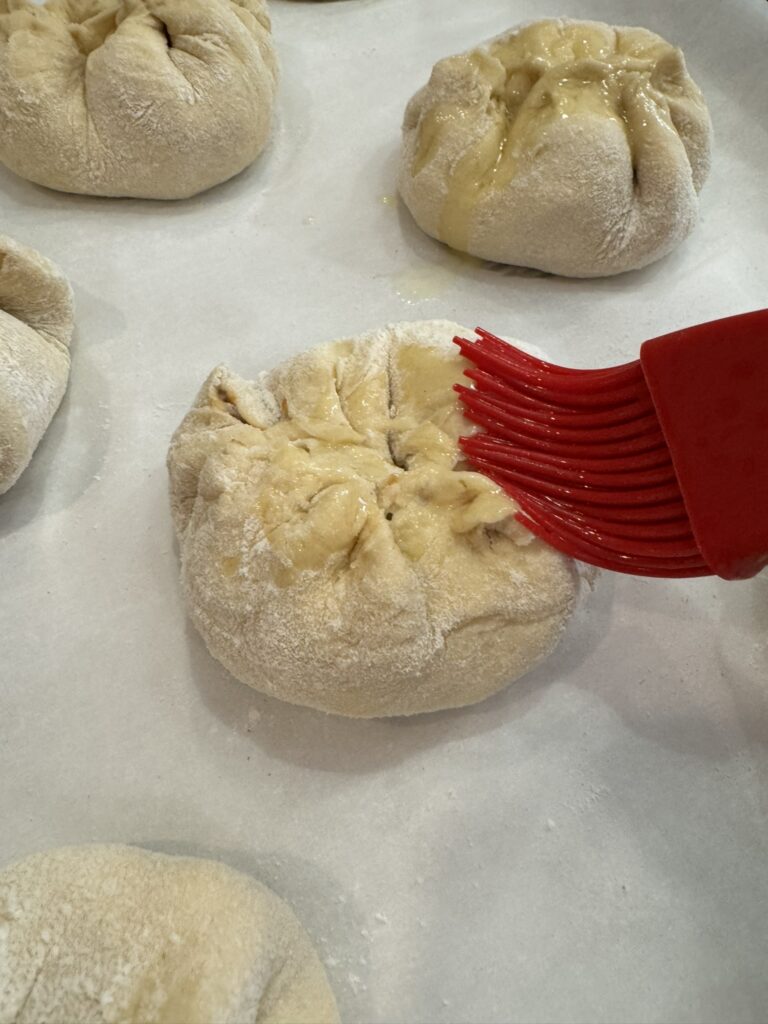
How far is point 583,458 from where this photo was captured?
3.71ft

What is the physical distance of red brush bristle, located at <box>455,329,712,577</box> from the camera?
1072 millimetres

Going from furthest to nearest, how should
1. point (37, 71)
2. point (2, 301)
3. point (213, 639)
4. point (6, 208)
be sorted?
point (6, 208)
point (37, 71)
point (2, 301)
point (213, 639)

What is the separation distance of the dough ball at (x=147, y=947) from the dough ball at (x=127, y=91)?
137 cm

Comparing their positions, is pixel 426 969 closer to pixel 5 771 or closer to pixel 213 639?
pixel 213 639

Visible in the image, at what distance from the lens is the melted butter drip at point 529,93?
1.57 m

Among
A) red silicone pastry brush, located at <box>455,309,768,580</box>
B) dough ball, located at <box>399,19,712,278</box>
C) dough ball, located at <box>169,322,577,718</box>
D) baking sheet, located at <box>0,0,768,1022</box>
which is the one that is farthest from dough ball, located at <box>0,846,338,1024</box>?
dough ball, located at <box>399,19,712,278</box>

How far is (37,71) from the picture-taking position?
165cm

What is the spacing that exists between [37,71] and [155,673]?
126cm

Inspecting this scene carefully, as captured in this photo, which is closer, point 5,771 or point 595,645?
point 5,771

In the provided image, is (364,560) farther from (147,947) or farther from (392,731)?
(147,947)

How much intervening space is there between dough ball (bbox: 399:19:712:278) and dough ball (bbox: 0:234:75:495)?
77 centimetres

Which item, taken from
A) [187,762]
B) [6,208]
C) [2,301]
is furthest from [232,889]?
[6,208]

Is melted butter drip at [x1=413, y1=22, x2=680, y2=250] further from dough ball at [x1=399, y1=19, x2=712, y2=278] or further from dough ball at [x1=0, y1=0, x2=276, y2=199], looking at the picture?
dough ball at [x1=0, y1=0, x2=276, y2=199]

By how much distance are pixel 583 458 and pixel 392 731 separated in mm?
546
